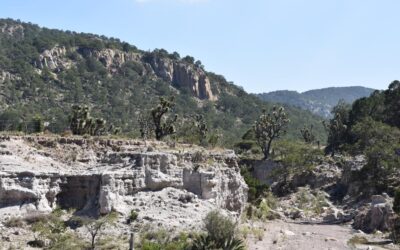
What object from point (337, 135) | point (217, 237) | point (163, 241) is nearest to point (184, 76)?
point (337, 135)

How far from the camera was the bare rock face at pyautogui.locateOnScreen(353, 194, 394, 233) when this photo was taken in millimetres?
47438

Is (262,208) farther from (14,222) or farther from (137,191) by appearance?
(14,222)

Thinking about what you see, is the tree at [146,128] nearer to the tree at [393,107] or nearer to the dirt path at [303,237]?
the dirt path at [303,237]

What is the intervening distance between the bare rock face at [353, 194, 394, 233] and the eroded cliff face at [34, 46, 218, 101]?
110 metres

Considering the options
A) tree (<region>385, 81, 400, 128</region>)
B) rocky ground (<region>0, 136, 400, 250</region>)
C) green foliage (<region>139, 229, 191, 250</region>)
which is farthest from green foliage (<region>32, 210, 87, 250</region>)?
tree (<region>385, 81, 400, 128</region>)

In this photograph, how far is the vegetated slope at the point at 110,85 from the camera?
11075cm

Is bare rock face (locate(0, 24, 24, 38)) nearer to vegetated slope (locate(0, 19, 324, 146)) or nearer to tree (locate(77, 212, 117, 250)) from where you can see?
vegetated slope (locate(0, 19, 324, 146))

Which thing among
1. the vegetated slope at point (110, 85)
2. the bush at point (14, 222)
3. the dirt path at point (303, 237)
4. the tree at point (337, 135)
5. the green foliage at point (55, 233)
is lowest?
the dirt path at point (303, 237)

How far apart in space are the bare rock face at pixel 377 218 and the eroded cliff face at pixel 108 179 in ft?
49.3

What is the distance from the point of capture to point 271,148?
279 ft

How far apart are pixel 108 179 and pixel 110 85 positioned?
10533 centimetres

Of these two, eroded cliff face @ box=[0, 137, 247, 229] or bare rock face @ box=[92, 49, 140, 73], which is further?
bare rock face @ box=[92, 49, 140, 73]

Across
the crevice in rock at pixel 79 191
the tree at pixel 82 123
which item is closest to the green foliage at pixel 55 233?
the crevice in rock at pixel 79 191

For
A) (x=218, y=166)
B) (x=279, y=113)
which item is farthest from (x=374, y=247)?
(x=279, y=113)
